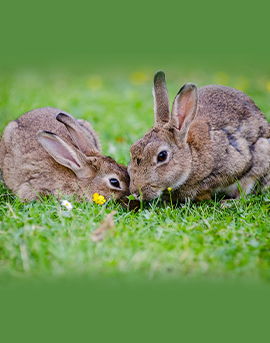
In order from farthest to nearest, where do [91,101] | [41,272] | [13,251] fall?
[91,101]
[13,251]
[41,272]

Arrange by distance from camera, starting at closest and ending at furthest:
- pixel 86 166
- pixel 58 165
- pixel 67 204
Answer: pixel 67 204, pixel 86 166, pixel 58 165

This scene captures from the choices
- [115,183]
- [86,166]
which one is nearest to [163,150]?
[115,183]

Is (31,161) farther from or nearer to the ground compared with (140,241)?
farther from the ground

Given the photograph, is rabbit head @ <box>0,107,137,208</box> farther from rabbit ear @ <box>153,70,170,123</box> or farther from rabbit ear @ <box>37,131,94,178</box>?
rabbit ear @ <box>153,70,170,123</box>

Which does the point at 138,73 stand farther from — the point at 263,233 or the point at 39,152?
the point at 263,233

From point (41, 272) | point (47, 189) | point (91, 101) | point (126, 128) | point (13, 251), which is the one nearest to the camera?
point (41, 272)

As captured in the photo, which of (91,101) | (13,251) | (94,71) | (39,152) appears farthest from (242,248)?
(94,71)

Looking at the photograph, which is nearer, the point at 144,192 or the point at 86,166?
the point at 144,192

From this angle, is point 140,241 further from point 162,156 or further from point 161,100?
point 161,100
